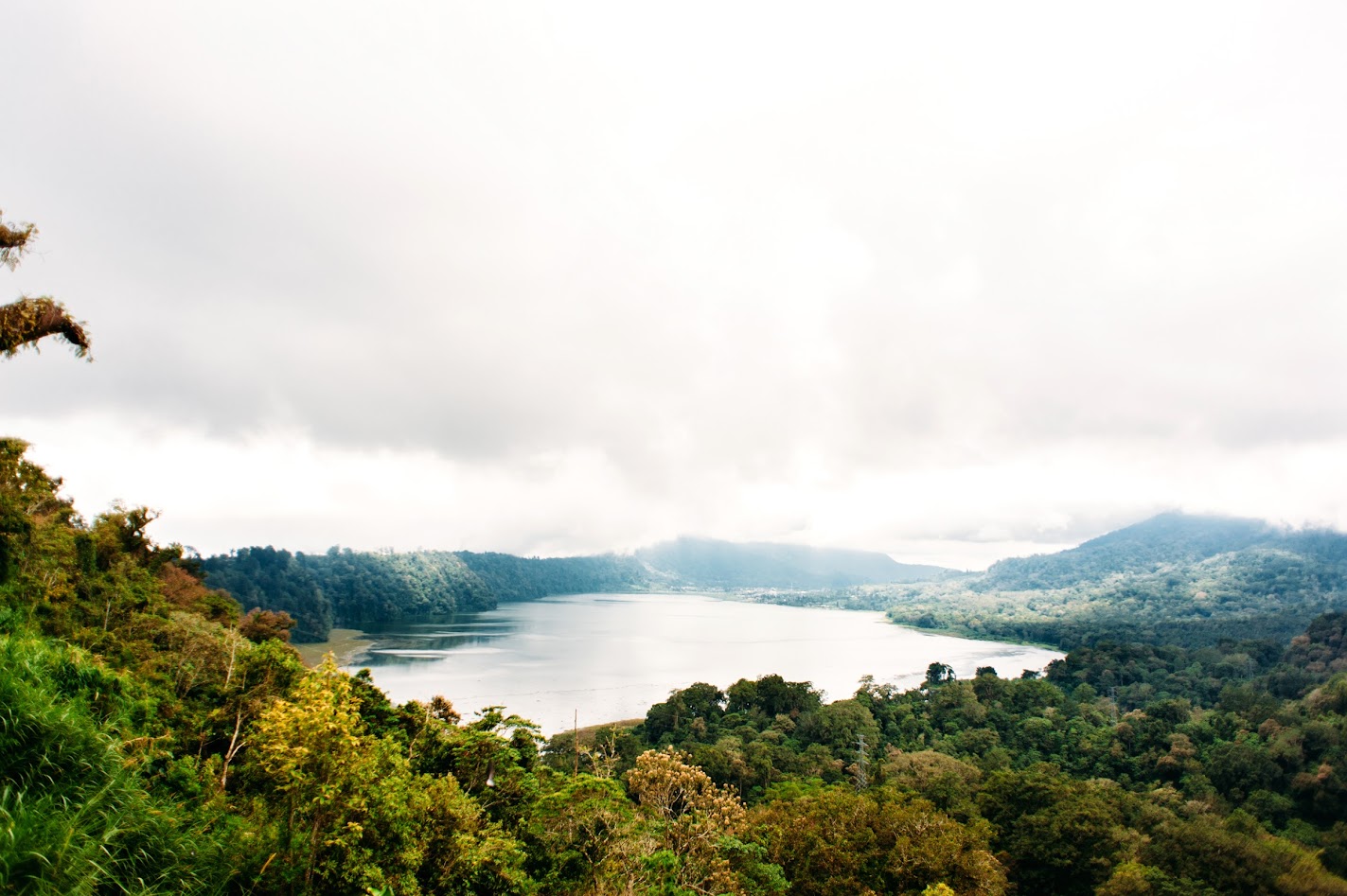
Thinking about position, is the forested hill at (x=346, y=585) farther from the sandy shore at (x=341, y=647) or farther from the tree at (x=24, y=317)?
the tree at (x=24, y=317)

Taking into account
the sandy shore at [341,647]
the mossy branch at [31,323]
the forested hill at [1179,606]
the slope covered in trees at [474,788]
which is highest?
the mossy branch at [31,323]

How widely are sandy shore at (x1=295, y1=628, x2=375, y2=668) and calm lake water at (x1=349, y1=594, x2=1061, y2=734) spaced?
1.76m

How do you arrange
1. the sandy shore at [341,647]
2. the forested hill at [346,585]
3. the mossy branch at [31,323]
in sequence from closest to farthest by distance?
1. the mossy branch at [31,323]
2. the sandy shore at [341,647]
3. the forested hill at [346,585]

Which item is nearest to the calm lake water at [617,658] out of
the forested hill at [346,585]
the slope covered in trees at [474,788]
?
the forested hill at [346,585]

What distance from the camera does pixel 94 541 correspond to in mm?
19766

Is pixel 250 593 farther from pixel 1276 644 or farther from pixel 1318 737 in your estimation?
pixel 1276 644

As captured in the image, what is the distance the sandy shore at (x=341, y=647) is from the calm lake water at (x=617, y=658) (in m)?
1.76

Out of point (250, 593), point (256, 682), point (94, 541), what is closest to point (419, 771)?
point (256, 682)

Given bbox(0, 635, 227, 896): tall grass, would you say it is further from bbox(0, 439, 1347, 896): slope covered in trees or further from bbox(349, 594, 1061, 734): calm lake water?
bbox(349, 594, 1061, 734): calm lake water

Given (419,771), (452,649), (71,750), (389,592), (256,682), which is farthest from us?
(389,592)

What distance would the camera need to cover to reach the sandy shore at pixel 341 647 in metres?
62.1

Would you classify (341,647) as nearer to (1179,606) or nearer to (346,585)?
(346,585)

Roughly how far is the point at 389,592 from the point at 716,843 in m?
125

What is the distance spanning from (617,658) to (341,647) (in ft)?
112
